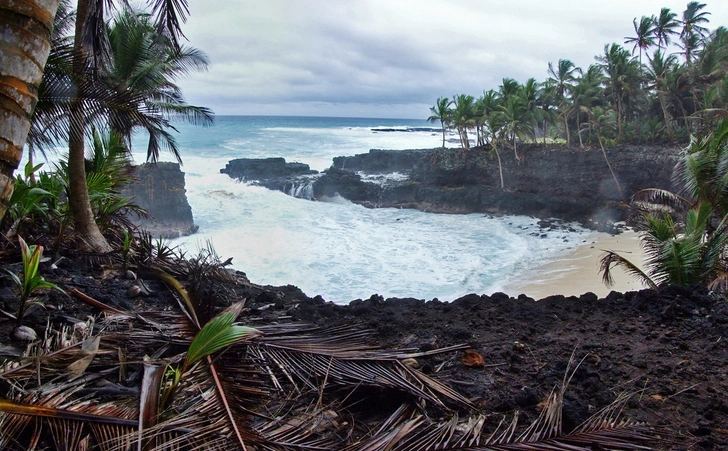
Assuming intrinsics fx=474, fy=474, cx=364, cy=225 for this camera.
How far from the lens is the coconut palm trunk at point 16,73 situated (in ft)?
6.76

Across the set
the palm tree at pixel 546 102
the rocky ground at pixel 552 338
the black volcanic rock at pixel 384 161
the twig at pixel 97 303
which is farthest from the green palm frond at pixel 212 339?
the black volcanic rock at pixel 384 161

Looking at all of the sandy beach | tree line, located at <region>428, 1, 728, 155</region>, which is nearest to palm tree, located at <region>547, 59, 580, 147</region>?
tree line, located at <region>428, 1, 728, 155</region>

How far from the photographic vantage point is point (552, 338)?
460 cm

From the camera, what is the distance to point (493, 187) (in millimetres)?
31391

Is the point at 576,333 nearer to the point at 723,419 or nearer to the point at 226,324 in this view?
the point at 723,419

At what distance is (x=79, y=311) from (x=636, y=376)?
14.7 feet

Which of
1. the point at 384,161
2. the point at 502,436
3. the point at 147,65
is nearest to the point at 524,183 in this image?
the point at 384,161

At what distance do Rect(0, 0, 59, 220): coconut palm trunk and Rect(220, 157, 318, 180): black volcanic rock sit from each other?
38.4m

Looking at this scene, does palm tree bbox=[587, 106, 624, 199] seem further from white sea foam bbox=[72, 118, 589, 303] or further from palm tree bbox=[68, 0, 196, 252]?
palm tree bbox=[68, 0, 196, 252]

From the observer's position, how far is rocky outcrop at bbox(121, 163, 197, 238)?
2491 cm

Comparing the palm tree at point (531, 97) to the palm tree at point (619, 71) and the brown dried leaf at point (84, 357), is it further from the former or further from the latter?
the brown dried leaf at point (84, 357)

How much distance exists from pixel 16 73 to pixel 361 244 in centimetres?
1974

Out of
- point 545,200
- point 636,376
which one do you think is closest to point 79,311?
point 636,376

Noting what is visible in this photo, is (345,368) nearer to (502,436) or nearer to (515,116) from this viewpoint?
(502,436)
